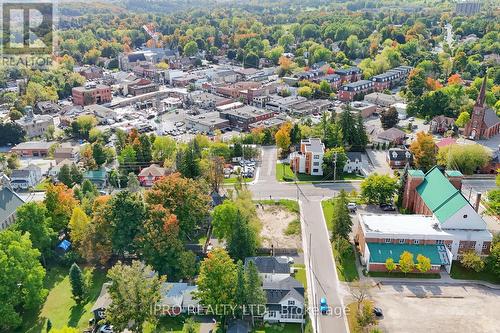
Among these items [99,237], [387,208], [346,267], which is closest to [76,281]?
[99,237]

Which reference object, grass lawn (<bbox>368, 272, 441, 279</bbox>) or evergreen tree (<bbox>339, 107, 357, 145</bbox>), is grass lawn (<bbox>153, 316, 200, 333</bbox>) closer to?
grass lawn (<bbox>368, 272, 441, 279</bbox>)

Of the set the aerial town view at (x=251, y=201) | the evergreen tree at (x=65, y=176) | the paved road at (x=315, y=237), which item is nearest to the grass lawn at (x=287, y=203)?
the aerial town view at (x=251, y=201)

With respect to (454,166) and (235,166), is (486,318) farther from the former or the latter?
(235,166)

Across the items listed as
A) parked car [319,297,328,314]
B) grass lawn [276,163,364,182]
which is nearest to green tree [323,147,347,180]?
grass lawn [276,163,364,182]

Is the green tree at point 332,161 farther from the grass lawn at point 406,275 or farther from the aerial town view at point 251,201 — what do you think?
the grass lawn at point 406,275

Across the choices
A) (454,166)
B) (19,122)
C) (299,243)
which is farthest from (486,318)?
(19,122)

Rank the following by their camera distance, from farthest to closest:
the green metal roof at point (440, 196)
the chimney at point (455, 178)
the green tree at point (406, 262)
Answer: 1. the chimney at point (455, 178)
2. the green metal roof at point (440, 196)
3. the green tree at point (406, 262)
